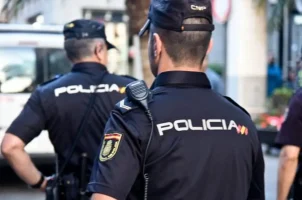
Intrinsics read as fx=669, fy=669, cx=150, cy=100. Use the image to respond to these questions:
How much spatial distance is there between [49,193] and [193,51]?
5.51ft

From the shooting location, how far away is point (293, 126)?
360cm

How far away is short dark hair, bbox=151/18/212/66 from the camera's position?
2.30m

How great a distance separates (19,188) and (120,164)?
6871mm

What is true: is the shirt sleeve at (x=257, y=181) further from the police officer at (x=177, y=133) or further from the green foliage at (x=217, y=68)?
the green foliage at (x=217, y=68)

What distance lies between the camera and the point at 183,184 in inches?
88.7

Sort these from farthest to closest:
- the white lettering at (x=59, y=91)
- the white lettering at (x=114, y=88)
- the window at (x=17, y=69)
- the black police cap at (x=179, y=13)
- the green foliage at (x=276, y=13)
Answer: the green foliage at (x=276, y=13) → the window at (x=17, y=69) → the white lettering at (x=114, y=88) → the white lettering at (x=59, y=91) → the black police cap at (x=179, y=13)

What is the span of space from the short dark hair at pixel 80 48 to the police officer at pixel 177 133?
1.48m

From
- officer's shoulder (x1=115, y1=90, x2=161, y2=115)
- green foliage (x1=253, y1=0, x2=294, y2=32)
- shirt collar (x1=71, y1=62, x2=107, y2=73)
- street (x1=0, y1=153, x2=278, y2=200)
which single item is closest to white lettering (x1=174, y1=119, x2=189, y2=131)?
officer's shoulder (x1=115, y1=90, x2=161, y2=115)

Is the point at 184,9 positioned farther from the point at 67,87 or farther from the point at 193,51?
the point at 67,87

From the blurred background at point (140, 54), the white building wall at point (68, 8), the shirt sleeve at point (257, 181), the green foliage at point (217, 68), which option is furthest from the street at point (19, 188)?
the green foliage at point (217, 68)

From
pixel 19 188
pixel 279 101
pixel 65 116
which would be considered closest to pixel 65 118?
pixel 65 116

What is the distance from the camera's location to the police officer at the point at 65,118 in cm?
360

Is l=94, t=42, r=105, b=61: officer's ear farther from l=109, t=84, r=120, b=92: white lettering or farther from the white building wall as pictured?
the white building wall

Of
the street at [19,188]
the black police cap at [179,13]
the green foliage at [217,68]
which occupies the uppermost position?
the black police cap at [179,13]
